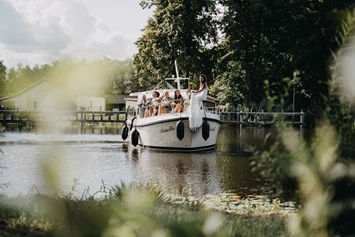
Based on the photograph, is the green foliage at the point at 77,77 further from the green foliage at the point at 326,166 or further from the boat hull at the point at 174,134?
the boat hull at the point at 174,134

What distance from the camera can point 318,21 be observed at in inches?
1919

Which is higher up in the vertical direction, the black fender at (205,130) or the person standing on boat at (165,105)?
the person standing on boat at (165,105)

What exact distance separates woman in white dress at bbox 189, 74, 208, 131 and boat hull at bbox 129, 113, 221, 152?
312mm

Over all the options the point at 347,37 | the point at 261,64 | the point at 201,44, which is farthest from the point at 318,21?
the point at 347,37

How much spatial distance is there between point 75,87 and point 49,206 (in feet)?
4.81

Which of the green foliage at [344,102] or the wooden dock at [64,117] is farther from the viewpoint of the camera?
the wooden dock at [64,117]

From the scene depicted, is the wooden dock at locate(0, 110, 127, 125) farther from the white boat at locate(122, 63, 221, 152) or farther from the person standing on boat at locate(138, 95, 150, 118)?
the white boat at locate(122, 63, 221, 152)

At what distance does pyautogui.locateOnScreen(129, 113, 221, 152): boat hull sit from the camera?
898 inches

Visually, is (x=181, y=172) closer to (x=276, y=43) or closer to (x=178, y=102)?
(x=178, y=102)

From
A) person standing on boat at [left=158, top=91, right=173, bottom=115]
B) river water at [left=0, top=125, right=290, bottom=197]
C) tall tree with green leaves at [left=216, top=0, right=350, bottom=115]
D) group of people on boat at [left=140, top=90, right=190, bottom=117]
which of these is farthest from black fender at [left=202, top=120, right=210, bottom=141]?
tall tree with green leaves at [left=216, top=0, right=350, bottom=115]

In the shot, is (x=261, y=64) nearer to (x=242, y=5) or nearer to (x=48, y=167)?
(x=242, y=5)

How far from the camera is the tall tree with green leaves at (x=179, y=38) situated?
5016 cm

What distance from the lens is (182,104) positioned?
902 inches

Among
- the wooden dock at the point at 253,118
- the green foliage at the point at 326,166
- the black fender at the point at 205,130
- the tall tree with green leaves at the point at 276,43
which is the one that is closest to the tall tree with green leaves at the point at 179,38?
the tall tree with green leaves at the point at 276,43
